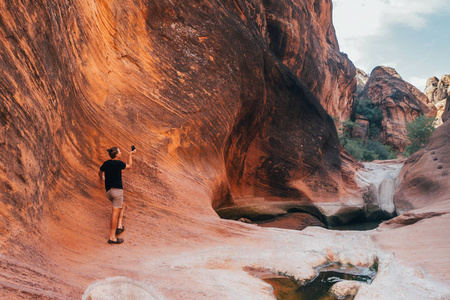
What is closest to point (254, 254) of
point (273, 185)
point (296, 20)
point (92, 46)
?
point (92, 46)

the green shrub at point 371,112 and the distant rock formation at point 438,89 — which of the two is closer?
the green shrub at point 371,112

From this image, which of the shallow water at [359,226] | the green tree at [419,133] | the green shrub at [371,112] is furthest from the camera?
the green shrub at [371,112]

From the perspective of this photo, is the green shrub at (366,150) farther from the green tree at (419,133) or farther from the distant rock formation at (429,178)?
the distant rock formation at (429,178)

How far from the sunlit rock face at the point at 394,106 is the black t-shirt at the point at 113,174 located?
34068 mm

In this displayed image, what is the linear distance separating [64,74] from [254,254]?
4.08 metres

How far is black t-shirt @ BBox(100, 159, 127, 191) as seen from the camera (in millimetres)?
4755

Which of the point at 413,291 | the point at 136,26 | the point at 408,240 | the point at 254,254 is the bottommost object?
the point at 413,291

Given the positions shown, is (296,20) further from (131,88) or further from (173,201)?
(173,201)

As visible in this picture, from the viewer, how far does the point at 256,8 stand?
11.8 meters

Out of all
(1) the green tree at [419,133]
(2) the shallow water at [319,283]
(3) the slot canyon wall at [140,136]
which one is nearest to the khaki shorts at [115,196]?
(3) the slot canyon wall at [140,136]

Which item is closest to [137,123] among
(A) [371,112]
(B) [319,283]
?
(B) [319,283]

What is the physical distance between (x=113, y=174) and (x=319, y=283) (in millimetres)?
3561

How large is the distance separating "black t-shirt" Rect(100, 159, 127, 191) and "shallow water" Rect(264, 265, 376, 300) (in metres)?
2.68

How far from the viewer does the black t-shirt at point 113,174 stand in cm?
476
